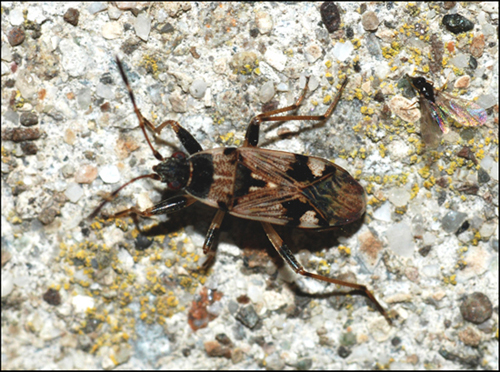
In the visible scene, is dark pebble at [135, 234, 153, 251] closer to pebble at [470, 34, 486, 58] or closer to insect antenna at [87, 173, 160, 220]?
insect antenna at [87, 173, 160, 220]

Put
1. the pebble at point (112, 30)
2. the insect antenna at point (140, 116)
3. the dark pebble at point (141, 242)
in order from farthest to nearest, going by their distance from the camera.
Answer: the dark pebble at point (141, 242)
the pebble at point (112, 30)
the insect antenna at point (140, 116)

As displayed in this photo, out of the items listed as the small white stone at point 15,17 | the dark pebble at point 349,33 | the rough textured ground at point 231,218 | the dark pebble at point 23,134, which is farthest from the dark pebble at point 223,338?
the small white stone at point 15,17

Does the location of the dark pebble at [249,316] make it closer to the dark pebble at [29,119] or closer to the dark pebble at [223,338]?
the dark pebble at [223,338]

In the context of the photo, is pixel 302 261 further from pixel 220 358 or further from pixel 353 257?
pixel 220 358

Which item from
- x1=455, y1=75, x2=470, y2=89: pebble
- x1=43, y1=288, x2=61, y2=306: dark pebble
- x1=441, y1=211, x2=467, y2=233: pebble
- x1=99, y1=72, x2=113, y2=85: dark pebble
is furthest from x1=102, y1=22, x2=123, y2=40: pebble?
x1=441, y1=211, x2=467, y2=233: pebble

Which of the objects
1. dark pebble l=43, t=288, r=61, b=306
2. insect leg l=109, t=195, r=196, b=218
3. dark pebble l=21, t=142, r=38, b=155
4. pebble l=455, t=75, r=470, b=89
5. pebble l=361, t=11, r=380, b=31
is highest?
pebble l=361, t=11, r=380, b=31
